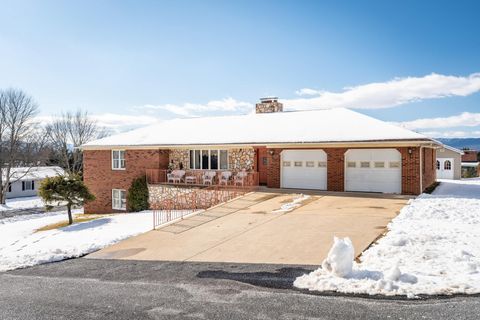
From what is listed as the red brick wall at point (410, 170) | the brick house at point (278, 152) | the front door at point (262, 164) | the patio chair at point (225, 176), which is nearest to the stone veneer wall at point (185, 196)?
the patio chair at point (225, 176)

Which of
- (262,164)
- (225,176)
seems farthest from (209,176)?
(262,164)

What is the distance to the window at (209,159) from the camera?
78.7 feet

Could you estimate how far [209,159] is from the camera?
24.4 m

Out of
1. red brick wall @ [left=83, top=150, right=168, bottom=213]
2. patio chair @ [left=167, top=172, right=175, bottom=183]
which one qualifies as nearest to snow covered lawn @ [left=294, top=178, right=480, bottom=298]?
patio chair @ [left=167, top=172, right=175, bottom=183]

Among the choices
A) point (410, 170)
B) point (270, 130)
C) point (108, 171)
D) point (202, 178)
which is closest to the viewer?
point (410, 170)

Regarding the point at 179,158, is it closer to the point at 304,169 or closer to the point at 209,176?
the point at 209,176

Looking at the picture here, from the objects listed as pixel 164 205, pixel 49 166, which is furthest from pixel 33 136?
pixel 164 205

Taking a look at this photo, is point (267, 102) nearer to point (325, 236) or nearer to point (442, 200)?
point (442, 200)

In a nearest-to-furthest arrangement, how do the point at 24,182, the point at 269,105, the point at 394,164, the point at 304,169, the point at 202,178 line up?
the point at 394,164 < the point at 304,169 < the point at 202,178 < the point at 269,105 < the point at 24,182

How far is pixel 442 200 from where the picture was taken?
53.3 feet

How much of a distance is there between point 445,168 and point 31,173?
47588mm

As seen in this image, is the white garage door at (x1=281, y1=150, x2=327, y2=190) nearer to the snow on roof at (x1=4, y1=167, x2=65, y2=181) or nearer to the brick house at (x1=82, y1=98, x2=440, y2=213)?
the brick house at (x1=82, y1=98, x2=440, y2=213)

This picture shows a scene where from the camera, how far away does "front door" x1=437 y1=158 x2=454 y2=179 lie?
Result: 36844 millimetres

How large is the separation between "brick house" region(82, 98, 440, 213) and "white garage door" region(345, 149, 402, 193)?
0.15ft
